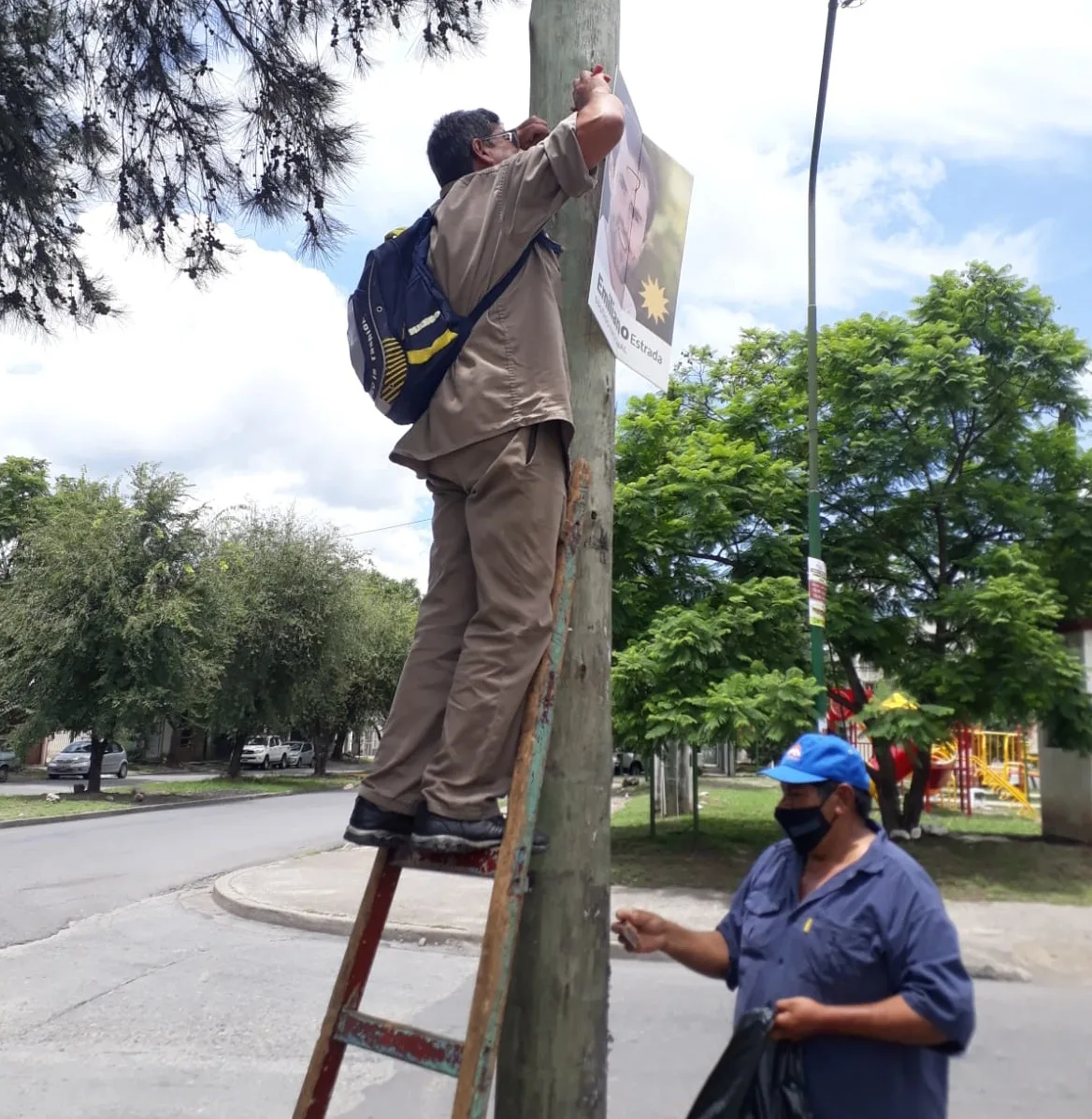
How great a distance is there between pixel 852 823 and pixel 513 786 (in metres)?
1.02

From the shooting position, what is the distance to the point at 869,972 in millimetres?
2531

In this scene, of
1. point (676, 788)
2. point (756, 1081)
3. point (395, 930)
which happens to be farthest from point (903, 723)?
point (756, 1081)

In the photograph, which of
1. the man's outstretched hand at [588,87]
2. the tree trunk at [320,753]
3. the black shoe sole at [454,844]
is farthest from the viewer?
the tree trunk at [320,753]

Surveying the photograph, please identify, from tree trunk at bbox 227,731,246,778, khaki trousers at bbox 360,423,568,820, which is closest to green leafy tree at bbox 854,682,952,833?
khaki trousers at bbox 360,423,568,820

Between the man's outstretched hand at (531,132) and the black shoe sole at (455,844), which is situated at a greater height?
the man's outstretched hand at (531,132)

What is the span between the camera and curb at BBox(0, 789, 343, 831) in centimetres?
1933

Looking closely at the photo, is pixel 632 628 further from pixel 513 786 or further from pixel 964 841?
pixel 513 786

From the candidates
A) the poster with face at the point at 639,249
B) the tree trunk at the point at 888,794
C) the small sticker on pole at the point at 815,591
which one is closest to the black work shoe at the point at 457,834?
the poster with face at the point at 639,249

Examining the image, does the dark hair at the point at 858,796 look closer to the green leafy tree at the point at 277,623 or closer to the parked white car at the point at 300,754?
the green leafy tree at the point at 277,623

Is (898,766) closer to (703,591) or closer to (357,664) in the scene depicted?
(703,591)

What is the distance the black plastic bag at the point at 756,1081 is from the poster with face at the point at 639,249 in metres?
1.70

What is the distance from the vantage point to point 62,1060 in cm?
620

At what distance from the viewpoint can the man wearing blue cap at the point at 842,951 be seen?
7.95ft

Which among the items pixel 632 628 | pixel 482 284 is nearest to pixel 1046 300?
pixel 632 628
